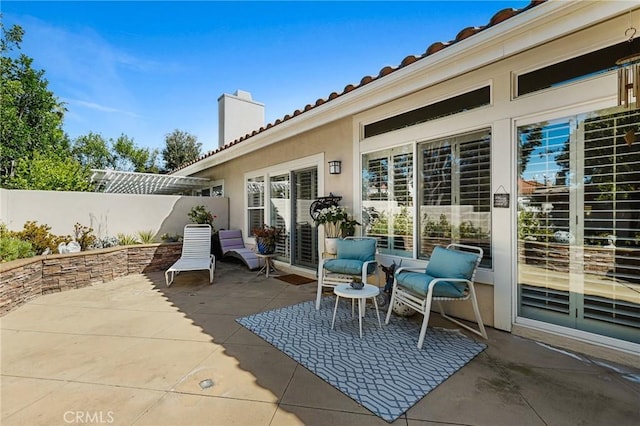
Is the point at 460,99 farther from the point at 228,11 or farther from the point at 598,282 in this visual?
the point at 228,11

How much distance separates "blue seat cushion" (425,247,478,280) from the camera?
3.36 m

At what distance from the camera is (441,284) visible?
330 centimetres

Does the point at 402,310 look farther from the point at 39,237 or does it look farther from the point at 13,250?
the point at 39,237

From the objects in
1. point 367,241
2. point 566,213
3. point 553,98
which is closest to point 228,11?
point 367,241

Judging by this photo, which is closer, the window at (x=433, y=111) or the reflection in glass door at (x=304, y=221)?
the window at (x=433, y=111)

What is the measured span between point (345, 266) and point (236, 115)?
29.3 feet

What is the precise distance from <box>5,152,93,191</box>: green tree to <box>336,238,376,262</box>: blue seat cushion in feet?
42.5

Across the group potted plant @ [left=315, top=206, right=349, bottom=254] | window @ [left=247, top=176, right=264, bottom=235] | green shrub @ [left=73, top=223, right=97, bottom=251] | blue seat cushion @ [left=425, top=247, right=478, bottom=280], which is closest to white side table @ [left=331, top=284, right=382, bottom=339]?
blue seat cushion @ [left=425, top=247, right=478, bottom=280]

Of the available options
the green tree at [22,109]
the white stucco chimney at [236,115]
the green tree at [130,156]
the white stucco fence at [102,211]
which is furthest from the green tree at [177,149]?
the white stucco fence at [102,211]

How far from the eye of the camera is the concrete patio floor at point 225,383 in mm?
2059

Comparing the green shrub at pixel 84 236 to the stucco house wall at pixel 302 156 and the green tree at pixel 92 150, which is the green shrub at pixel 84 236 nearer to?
the stucco house wall at pixel 302 156

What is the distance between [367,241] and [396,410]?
2732 millimetres

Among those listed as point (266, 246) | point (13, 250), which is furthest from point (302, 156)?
point (13, 250)
